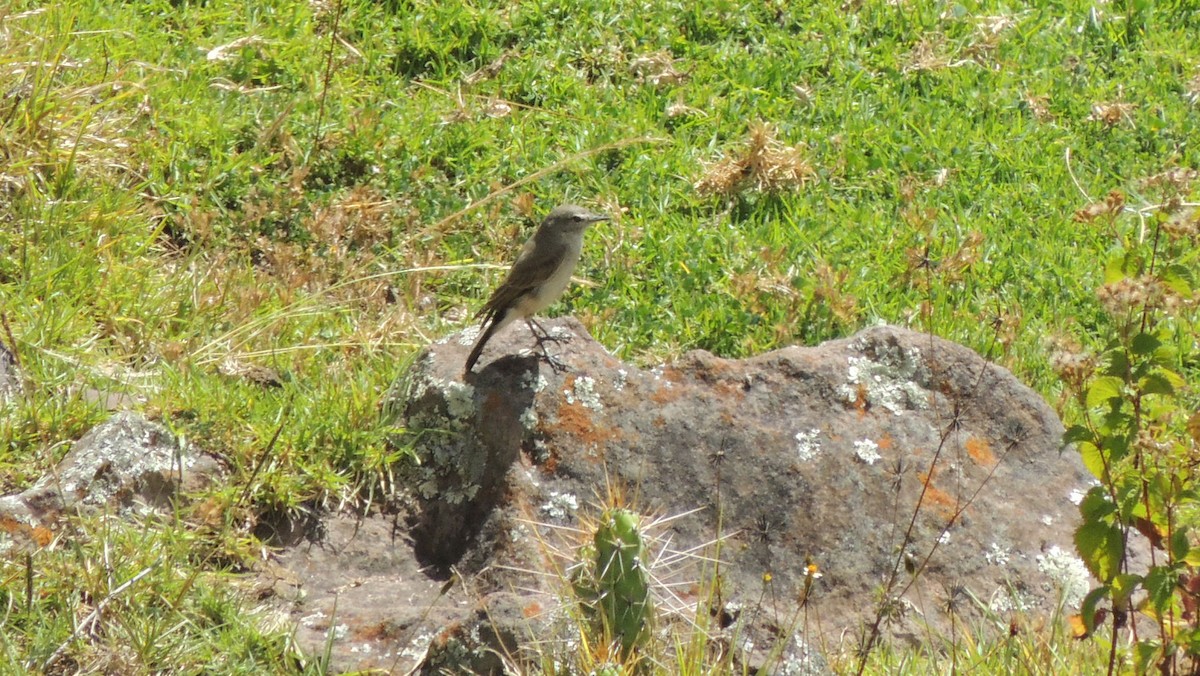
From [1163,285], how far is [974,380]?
222 cm

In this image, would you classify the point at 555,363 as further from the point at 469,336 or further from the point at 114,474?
the point at 114,474

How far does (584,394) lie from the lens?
5480mm

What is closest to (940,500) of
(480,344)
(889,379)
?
(889,379)

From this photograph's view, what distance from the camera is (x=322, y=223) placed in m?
7.50

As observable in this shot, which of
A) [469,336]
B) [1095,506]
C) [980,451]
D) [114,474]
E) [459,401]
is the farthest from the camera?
[469,336]

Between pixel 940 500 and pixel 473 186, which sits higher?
pixel 940 500

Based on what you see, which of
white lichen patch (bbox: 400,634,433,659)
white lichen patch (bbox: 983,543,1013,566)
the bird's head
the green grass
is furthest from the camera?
the bird's head

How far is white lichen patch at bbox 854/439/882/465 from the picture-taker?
5340 mm

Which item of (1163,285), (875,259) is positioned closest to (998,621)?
(1163,285)

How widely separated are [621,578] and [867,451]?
1.73m

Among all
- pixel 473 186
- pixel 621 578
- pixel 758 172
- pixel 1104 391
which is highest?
pixel 1104 391

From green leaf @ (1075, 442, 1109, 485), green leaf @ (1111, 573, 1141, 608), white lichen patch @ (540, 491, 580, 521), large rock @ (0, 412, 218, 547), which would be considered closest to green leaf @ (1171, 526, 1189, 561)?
green leaf @ (1111, 573, 1141, 608)

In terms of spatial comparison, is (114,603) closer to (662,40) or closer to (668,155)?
(668,155)

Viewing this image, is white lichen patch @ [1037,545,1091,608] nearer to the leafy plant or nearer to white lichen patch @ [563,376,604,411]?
the leafy plant
